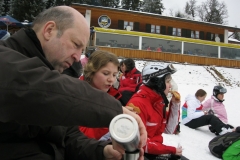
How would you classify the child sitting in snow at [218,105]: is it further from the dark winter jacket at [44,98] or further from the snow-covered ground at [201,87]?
the dark winter jacket at [44,98]

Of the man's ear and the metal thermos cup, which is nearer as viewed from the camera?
the metal thermos cup

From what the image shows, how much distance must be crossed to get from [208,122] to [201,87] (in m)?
10.7

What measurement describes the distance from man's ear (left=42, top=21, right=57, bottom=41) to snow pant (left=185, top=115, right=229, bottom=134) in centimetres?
611

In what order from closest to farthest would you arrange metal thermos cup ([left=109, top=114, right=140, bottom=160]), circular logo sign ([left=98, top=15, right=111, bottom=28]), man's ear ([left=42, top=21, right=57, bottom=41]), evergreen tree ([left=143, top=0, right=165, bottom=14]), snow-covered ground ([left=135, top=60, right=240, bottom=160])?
metal thermos cup ([left=109, top=114, right=140, bottom=160]) → man's ear ([left=42, top=21, right=57, bottom=41]) → snow-covered ground ([left=135, top=60, right=240, bottom=160]) → circular logo sign ([left=98, top=15, right=111, bottom=28]) → evergreen tree ([left=143, top=0, right=165, bottom=14])

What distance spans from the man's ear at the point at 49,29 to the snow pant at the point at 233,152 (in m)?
4.20

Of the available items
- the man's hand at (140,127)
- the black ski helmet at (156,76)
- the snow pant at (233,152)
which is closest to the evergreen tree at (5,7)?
the black ski helmet at (156,76)

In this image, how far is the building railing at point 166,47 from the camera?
2191 cm

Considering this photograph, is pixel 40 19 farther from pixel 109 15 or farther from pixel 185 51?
pixel 109 15

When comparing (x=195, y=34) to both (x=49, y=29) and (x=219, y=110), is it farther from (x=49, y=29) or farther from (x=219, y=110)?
(x=49, y=29)

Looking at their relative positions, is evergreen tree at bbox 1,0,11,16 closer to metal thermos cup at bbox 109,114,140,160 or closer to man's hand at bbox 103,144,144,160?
man's hand at bbox 103,144,144,160

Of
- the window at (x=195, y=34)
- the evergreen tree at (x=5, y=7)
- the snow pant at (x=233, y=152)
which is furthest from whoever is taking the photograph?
the evergreen tree at (x=5, y=7)

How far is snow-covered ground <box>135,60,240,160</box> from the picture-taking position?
5.24m

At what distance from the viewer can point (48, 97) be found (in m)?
0.96

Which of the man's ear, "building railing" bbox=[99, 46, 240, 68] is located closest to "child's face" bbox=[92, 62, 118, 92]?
the man's ear
